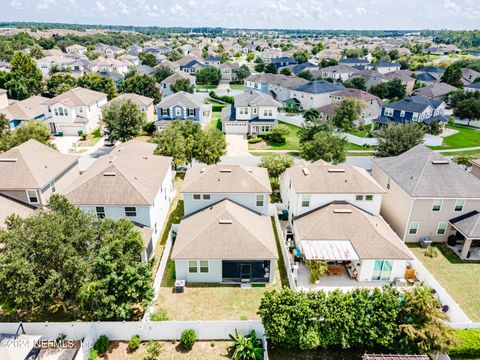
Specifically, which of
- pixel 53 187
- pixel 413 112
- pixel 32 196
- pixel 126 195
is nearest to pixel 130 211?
pixel 126 195

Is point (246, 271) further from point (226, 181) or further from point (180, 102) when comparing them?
point (180, 102)

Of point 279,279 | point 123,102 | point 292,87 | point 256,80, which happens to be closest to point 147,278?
point 279,279

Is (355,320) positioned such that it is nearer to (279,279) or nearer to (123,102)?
(279,279)

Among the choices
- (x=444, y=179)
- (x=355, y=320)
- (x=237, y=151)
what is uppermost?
(x=444, y=179)

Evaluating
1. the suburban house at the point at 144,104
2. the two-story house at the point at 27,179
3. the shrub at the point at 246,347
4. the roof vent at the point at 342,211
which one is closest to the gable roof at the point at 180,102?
the suburban house at the point at 144,104

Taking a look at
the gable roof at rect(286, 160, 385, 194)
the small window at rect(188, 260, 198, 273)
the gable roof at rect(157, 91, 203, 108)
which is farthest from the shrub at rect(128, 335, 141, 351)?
the gable roof at rect(157, 91, 203, 108)

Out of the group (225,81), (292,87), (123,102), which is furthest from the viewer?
(225,81)

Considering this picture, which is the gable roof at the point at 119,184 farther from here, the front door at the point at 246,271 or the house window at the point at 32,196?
the front door at the point at 246,271
